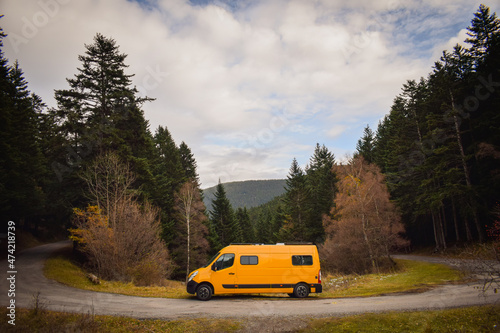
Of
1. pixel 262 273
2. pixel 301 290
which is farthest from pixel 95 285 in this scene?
pixel 301 290

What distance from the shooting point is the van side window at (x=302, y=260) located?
14.1 metres

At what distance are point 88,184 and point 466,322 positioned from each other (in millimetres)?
25904

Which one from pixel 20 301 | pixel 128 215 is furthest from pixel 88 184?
pixel 20 301

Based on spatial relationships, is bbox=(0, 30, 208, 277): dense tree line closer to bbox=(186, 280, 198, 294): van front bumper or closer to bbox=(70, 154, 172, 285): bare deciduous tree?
bbox=(70, 154, 172, 285): bare deciduous tree

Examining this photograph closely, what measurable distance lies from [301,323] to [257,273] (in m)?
4.52

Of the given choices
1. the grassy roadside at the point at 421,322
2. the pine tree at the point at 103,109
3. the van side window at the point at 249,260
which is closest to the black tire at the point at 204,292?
the van side window at the point at 249,260

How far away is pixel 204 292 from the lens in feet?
43.5

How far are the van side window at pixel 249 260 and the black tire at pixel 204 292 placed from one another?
2.08 metres

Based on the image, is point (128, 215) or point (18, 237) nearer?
point (128, 215)

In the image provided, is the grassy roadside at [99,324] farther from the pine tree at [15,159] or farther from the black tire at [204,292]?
the pine tree at [15,159]

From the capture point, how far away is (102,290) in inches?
615

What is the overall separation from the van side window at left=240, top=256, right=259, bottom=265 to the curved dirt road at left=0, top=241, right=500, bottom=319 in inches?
67.4

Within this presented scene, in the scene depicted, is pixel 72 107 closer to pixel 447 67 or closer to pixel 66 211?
pixel 66 211

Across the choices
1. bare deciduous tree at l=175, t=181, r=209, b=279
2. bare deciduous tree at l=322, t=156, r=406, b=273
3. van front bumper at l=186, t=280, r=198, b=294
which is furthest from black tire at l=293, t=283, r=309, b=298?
bare deciduous tree at l=175, t=181, r=209, b=279
